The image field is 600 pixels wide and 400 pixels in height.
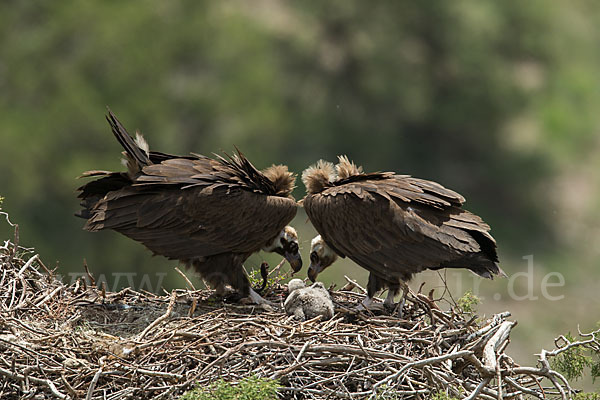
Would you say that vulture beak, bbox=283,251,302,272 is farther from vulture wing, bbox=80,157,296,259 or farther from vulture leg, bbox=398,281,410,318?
vulture leg, bbox=398,281,410,318

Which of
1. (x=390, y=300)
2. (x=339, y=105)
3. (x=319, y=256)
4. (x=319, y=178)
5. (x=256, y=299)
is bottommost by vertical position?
(x=256, y=299)

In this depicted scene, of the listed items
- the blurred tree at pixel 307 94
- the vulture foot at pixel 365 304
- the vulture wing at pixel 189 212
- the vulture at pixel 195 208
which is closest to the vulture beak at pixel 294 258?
the vulture at pixel 195 208

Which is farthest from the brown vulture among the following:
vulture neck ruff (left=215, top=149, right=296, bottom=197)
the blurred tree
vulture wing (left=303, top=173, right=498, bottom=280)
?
the blurred tree

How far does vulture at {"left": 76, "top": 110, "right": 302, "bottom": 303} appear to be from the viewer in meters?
7.19

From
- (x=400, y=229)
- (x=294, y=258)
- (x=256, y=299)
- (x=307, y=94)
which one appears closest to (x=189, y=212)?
(x=256, y=299)

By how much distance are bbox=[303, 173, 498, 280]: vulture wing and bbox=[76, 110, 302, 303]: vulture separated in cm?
45

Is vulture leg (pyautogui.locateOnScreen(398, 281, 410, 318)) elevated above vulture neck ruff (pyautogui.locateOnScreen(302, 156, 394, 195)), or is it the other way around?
vulture neck ruff (pyautogui.locateOnScreen(302, 156, 394, 195))

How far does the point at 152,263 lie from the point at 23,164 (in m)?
4.01

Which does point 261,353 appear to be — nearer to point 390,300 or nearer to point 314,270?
point 390,300

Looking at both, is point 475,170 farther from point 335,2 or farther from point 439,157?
point 335,2

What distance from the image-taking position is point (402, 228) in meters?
6.98

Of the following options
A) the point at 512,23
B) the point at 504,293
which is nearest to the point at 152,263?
the point at 504,293

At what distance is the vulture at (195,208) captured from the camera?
23.6 feet

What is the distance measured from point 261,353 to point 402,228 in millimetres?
1594
